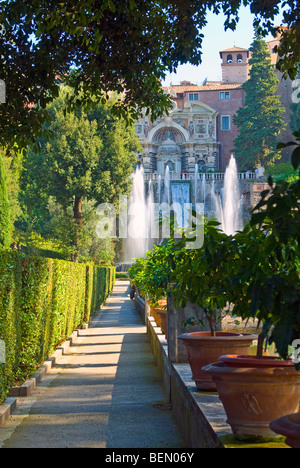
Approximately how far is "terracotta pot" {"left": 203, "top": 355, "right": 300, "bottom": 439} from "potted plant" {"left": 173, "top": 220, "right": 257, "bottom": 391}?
772mm

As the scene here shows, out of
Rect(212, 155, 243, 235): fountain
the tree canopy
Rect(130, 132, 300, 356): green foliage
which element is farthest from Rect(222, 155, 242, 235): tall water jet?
Rect(130, 132, 300, 356): green foliage

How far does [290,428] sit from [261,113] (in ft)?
206

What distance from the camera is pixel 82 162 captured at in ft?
111

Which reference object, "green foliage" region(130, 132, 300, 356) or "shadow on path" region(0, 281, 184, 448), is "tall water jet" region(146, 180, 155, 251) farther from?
"green foliage" region(130, 132, 300, 356)

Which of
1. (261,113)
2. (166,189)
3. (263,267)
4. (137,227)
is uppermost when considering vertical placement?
(261,113)

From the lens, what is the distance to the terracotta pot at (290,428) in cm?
245

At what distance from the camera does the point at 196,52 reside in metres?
9.16

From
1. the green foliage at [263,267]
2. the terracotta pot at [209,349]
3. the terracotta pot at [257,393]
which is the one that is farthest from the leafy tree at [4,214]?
the terracotta pot at [257,393]

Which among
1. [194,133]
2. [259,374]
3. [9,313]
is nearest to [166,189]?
[194,133]

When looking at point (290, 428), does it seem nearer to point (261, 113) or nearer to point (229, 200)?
point (229, 200)

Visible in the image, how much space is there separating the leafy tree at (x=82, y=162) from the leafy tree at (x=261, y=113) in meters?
30.1

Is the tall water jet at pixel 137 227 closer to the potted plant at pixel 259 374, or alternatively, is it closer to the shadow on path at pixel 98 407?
the shadow on path at pixel 98 407

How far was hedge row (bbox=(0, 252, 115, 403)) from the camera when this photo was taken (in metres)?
6.79
